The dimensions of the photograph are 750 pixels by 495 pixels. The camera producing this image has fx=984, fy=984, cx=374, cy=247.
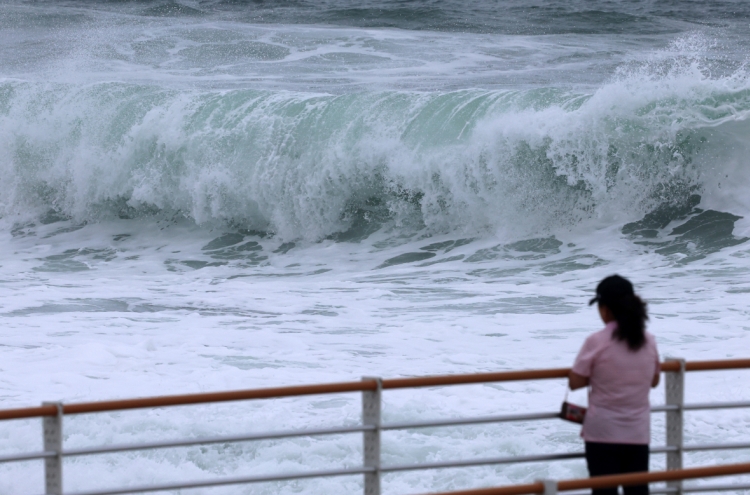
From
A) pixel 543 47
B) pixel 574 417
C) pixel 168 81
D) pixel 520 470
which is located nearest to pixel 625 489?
pixel 574 417

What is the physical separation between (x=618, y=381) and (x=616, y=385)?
15mm

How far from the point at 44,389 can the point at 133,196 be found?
357 inches

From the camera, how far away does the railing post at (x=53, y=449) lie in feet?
9.28

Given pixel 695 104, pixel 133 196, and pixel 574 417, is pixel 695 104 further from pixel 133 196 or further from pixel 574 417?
pixel 574 417

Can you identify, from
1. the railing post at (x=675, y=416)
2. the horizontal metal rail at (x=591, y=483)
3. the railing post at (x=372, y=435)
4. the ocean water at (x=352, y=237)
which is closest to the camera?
the horizontal metal rail at (x=591, y=483)

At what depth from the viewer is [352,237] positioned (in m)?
13.3

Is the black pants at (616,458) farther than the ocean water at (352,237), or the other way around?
the ocean water at (352,237)

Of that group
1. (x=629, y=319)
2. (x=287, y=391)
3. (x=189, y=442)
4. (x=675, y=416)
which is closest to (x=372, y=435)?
(x=287, y=391)

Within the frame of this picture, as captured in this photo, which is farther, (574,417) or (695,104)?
(695,104)

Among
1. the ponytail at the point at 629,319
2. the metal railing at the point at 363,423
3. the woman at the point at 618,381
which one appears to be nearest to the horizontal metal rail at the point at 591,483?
the metal railing at the point at 363,423

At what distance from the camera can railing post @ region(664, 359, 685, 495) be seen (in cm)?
321

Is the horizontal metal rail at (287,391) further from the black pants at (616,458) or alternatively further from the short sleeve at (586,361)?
the black pants at (616,458)

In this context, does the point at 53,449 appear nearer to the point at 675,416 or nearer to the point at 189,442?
the point at 189,442

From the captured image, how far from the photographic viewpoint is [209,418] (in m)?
5.72
